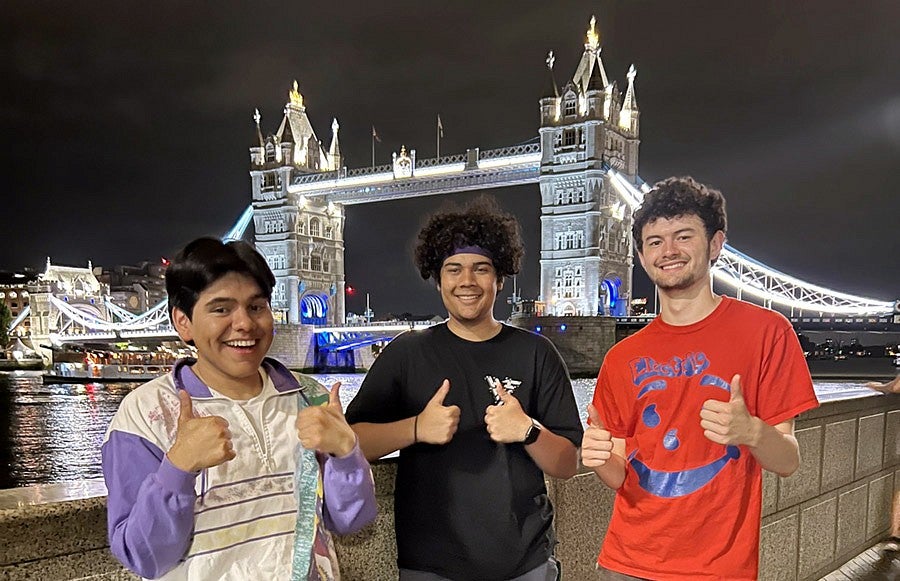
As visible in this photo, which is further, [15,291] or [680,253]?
[15,291]

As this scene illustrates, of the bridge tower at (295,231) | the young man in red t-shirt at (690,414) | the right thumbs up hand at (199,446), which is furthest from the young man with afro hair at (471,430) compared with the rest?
the bridge tower at (295,231)

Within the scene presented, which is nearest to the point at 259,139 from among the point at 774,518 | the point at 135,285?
the point at 135,285

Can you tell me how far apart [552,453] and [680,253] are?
57 cm

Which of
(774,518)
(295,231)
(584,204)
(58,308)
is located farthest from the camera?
(58,308)

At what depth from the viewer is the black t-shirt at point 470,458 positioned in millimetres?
1526

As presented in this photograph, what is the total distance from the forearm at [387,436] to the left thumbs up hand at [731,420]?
2.06ft

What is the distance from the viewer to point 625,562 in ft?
5.35

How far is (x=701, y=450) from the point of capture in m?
1.57

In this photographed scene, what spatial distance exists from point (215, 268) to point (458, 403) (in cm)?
63

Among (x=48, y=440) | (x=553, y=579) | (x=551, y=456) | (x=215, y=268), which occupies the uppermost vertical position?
(x=215, y=268)

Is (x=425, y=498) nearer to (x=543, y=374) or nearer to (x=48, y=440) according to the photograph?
(x=543, y=374)

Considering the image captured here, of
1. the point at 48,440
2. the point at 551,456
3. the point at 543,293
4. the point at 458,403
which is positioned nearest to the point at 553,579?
the point at 551,456

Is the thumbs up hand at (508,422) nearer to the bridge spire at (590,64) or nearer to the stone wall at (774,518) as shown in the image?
the stone wall at (774,518)

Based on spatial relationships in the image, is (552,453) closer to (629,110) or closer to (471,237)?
(471,237)
